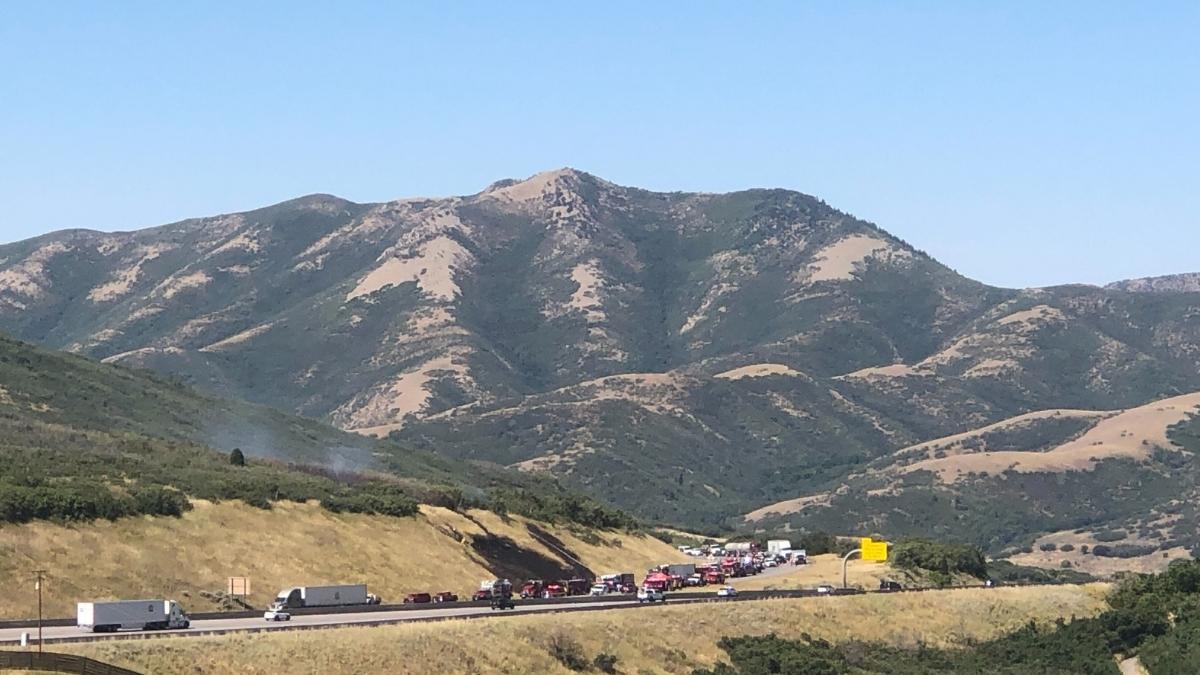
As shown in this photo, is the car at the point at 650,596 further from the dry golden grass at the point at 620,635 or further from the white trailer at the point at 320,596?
the white trailer at the point at 320,596

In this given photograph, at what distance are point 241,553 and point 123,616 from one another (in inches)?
1049

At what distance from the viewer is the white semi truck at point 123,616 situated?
226ft

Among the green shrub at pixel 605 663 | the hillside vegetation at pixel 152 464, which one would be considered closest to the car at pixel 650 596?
the green shrub at pixel 605 663

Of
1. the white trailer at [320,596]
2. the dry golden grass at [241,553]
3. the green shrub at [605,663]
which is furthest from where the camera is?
the white trailer at [320,596]

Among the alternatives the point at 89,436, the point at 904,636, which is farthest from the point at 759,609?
the point at 89,436

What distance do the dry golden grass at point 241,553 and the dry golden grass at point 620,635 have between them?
60.9ft

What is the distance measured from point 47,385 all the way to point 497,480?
5432cm

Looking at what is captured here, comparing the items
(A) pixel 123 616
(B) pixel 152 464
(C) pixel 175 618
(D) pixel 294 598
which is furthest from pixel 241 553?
(A) pixel 123 616

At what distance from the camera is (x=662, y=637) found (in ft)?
274

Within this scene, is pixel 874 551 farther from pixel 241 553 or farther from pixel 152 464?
pixel 241 553

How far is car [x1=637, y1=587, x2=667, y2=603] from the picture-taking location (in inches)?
3819

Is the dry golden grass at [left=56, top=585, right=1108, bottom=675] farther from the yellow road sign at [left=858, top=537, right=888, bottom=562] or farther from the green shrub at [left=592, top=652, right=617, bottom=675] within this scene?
the yellow road sign at [left=858, top=537, right=888, bottom=562]

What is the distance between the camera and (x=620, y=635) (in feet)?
266

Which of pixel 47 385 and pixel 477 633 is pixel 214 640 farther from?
pixel 47 385
